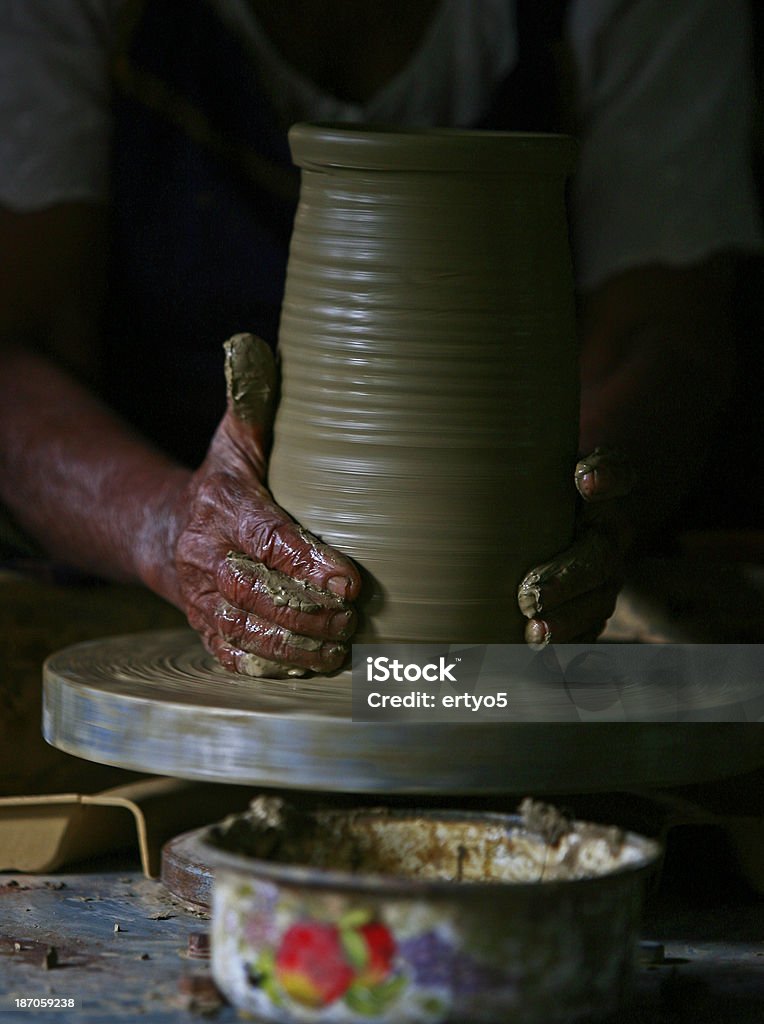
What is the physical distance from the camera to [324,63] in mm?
2570

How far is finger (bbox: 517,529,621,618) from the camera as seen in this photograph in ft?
5.16

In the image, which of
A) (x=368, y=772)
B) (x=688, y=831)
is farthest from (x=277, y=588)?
(x=688, y=831)

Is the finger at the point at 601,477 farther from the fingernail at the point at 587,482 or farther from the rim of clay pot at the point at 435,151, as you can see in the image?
the rim of clay pot at the point at 435,151

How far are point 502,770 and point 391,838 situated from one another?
5.1 inches

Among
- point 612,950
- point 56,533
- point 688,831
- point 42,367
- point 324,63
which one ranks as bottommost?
point 688,831

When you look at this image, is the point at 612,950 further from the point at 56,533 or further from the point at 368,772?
the point at 56,533

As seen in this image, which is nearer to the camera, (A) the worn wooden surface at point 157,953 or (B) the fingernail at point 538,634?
(A) the worn wooden surface at point 157,953

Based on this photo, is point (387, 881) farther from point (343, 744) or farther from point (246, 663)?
point (246, 663)

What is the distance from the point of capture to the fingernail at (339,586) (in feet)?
5.02

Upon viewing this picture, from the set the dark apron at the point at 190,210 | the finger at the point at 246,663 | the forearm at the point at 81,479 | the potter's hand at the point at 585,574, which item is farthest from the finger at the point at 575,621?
the dark apron at the point at 190,210

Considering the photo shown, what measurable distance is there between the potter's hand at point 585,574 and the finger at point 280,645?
0.68ft

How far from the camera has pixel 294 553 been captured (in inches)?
61.9

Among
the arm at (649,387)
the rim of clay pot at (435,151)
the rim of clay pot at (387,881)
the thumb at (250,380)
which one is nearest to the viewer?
the rim of clay pot at (387,881)

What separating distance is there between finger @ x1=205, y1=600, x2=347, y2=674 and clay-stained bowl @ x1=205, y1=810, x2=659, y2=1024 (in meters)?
0.36
